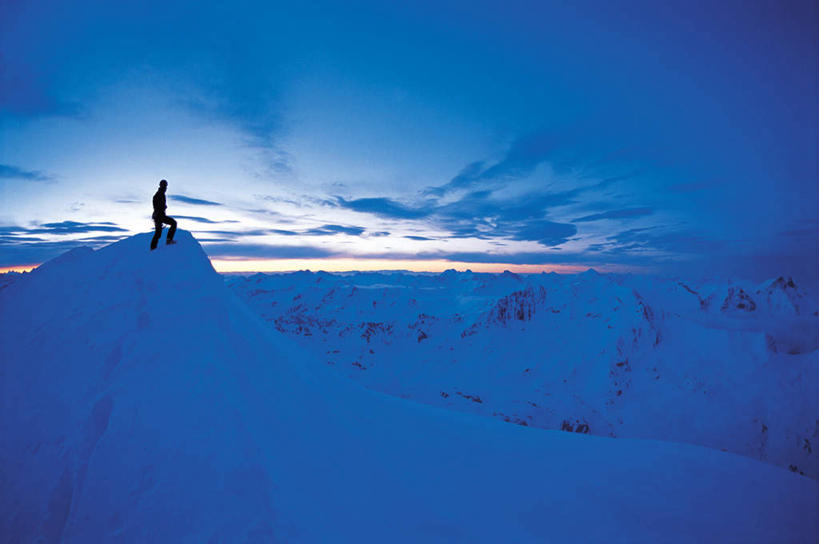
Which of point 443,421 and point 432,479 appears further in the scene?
point 443,421

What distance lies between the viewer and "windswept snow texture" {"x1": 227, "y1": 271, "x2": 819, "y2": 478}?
191 ft

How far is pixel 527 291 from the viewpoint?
328 ft

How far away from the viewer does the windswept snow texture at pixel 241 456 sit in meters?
4.69

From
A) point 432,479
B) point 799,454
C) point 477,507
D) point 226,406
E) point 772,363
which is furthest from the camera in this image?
point 772,363

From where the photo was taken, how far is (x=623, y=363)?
238ft

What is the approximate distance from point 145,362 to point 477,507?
731cm

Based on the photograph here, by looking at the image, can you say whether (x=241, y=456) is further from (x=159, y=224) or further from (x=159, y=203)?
(x=159, y=203)

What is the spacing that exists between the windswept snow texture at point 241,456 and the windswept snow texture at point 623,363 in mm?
45284

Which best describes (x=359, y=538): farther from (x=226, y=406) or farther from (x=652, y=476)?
(x=652, y=476)

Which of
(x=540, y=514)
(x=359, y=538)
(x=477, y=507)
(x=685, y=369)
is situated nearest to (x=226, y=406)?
(x=359, y=538)

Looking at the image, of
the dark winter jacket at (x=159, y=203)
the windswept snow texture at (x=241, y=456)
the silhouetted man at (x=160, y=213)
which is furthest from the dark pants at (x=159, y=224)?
the windswept snow texture at (x=241, y=456)

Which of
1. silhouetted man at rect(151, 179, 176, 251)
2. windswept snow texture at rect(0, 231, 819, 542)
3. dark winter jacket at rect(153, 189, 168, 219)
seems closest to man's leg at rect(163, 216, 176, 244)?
silhouetted man at rect(151, 179, 176, 251)

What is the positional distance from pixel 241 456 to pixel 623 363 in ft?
286

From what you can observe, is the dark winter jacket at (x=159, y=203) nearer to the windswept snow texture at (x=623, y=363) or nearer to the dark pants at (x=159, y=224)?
the dark pants at (x=159, y=224)
